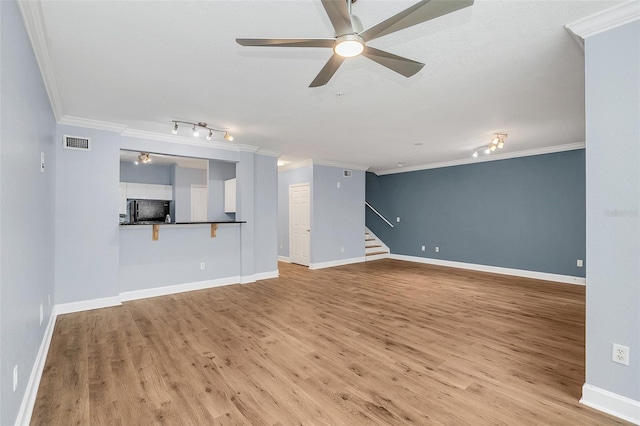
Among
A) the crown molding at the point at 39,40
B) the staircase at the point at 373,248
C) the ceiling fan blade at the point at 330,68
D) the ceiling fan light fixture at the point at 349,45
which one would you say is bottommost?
the staircase at the point at 373,248

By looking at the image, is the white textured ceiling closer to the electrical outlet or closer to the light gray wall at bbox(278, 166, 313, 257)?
the electrical outlet

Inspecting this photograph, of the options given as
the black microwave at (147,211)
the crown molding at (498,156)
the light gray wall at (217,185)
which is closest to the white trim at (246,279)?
the light gray wall at (217,185)

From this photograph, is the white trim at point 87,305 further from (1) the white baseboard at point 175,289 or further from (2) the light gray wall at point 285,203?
(2) the light gray wall at point 285,203

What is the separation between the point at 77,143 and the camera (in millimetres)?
4082

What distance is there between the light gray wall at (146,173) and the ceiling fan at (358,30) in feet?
23.9

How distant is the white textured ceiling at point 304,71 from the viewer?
1981 mm

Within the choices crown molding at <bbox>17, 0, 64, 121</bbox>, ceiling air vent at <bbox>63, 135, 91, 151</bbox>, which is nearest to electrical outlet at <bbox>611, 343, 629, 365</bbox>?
crown molding at <bbox>17, 0, 64, 121</bbox>

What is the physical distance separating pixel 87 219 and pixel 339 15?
14.2 ft

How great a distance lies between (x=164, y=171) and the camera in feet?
26.5

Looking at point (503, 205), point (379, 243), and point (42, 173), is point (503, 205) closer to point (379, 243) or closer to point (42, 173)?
point (379, 243)

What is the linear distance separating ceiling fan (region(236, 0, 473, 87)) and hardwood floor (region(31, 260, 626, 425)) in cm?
232

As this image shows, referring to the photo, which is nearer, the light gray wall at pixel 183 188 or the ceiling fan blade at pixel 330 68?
the ceiling fan blade at pixel 330 68

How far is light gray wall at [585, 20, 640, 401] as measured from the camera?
1893 millimetres

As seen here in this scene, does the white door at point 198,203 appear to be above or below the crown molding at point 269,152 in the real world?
below
